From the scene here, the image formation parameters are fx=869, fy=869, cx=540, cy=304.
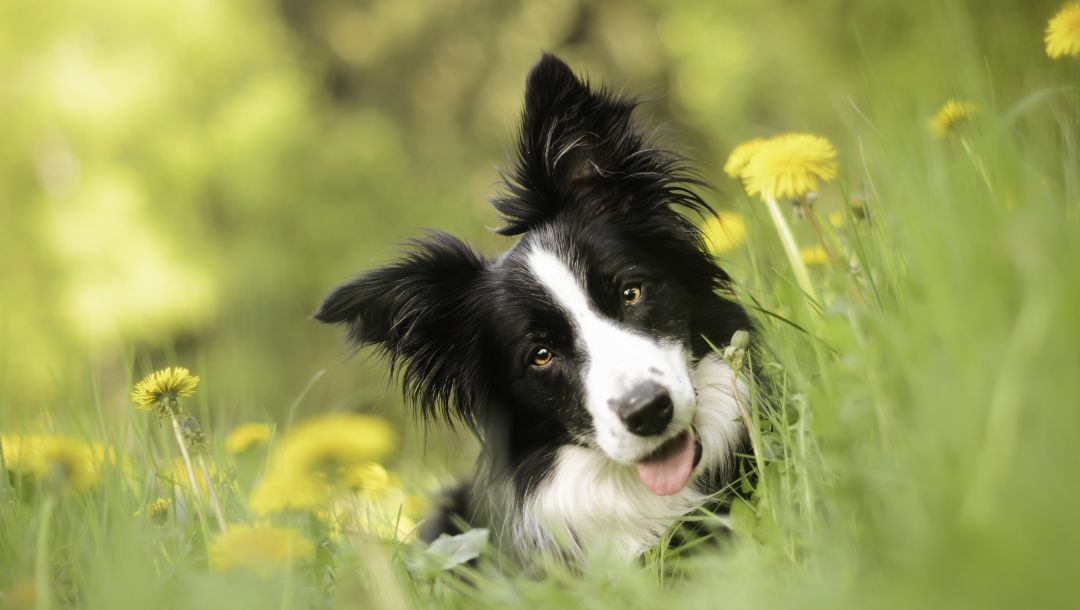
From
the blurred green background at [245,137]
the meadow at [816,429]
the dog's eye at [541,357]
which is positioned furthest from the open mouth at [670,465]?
the blurred green background at [245,137]

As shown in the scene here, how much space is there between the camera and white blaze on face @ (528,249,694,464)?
2.79 metres

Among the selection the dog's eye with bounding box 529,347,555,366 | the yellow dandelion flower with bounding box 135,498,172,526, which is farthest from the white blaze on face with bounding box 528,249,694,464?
the yellow dandelion flower with bounding box 135,498,172,526

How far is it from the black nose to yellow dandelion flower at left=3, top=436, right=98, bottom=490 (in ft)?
5.11

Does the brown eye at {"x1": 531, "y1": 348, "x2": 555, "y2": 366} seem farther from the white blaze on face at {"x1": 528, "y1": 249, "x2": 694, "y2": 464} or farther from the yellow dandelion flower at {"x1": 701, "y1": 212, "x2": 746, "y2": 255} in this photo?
the yellow dandelion flower at {"x1": 701, "y1": 212, "x2": 746, "y2": 255}

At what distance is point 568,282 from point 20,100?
12993 millimetres

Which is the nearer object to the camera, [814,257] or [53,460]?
[53,460]

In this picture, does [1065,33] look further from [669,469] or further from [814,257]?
[669,469]

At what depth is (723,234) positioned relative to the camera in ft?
11.6

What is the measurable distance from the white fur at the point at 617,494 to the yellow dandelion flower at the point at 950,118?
3.45ft

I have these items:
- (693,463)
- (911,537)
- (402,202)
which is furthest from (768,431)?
(402,202)

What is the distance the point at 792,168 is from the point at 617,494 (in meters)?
1.34

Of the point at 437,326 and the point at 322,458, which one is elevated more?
the point at 437,326

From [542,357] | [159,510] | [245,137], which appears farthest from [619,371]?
[245,137]

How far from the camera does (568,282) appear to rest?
317cm
